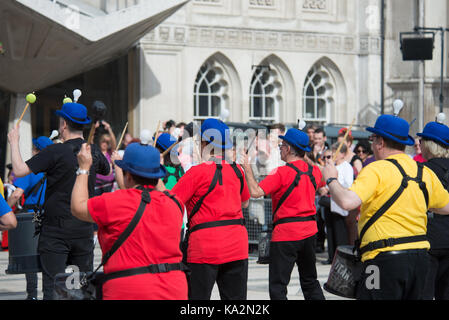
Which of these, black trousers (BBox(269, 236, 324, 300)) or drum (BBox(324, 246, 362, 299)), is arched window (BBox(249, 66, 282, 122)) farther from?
drum (BBox(324, 246, 362, 299))

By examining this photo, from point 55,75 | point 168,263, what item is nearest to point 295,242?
point 168,263

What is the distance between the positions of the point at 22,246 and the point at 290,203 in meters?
2.51

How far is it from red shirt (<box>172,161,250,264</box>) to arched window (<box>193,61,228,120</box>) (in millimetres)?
15769

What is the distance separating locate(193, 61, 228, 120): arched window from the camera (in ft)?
74.1

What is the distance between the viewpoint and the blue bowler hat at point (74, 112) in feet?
22.7

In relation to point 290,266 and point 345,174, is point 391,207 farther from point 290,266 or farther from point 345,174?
point 345,174

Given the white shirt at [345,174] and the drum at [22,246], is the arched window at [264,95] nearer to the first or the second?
the white shirt at [345,174]

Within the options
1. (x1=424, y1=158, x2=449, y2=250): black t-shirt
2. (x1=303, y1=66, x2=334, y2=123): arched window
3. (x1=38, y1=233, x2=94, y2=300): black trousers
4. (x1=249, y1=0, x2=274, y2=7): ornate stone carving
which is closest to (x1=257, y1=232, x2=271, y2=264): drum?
(x1=424, y1=158, x2=449, y2=250): black t-shirt

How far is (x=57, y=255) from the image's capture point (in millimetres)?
7016

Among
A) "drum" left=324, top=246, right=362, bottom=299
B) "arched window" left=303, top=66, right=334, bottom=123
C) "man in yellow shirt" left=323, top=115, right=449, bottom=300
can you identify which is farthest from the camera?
"arched window" left=303, top=66, right=334, bottom=123

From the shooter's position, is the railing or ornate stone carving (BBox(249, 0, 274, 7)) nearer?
the railing

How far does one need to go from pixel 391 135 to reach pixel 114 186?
345 inches

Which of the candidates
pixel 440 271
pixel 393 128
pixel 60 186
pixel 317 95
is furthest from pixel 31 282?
pixel 317 95

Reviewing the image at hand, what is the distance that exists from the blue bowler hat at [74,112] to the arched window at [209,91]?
15468mm
